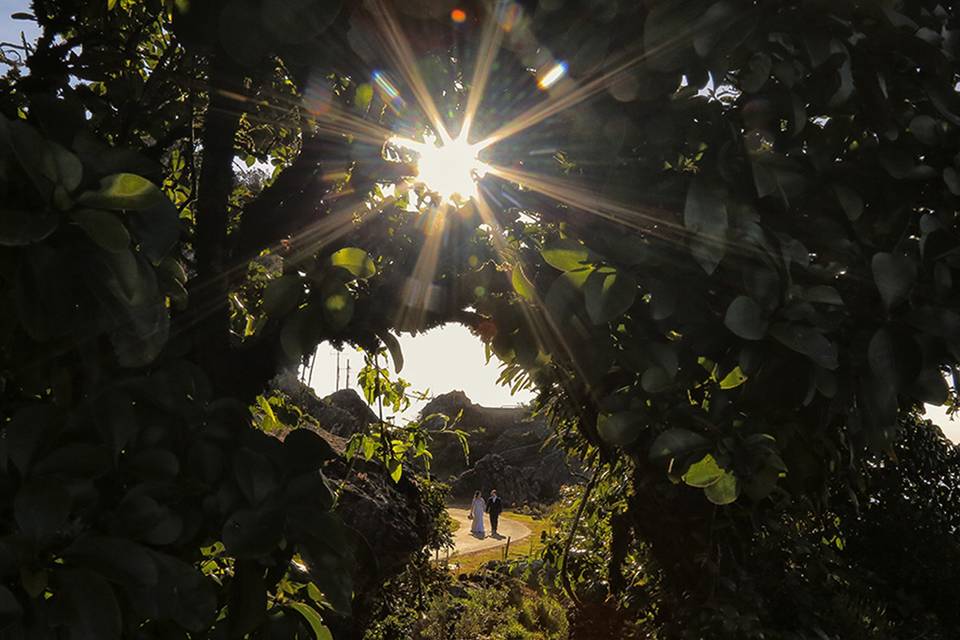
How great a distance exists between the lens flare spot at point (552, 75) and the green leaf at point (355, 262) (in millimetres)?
587

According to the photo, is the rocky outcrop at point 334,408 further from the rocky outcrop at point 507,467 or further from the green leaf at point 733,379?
the green leaf at point 733,379

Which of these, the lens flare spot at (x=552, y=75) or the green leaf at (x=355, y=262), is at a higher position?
the lens flare spot at (x=552, y=75)

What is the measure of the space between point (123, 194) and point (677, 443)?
1316 mm

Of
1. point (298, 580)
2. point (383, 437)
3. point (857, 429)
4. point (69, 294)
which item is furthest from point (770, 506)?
point (69, 294)

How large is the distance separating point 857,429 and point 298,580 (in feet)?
5.00

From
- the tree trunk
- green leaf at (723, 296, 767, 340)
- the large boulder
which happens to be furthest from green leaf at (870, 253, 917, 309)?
the large boulder

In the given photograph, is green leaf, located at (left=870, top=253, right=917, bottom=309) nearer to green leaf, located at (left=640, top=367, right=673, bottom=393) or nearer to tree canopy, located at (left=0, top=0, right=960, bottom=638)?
tree canopy, located at (left=0, top=0, right=960, bottom=638)

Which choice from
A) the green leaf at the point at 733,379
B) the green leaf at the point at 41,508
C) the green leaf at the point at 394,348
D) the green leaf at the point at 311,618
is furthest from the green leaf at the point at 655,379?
the green leaf at the point at 41,508

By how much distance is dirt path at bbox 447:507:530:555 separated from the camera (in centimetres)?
2415

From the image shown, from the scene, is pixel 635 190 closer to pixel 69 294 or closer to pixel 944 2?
pixel 944 2

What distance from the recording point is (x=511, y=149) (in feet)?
6.42

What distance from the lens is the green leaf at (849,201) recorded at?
1.75 metres

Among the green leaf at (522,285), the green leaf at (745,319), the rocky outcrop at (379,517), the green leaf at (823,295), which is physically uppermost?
the rocky outcrop at (379,517)

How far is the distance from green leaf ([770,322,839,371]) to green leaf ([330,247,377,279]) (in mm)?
945
